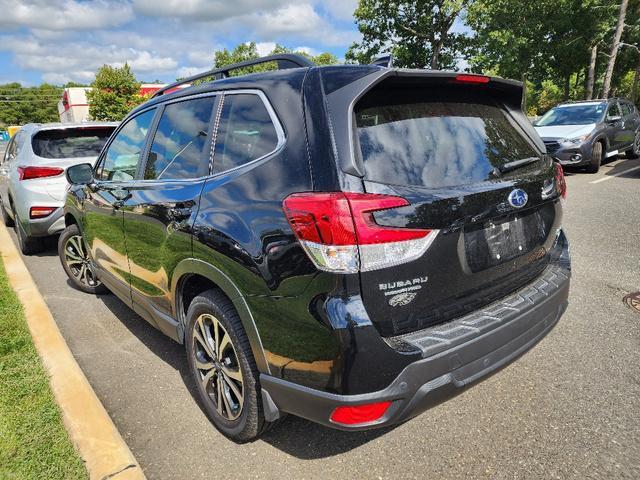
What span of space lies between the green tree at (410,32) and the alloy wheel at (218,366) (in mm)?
31219

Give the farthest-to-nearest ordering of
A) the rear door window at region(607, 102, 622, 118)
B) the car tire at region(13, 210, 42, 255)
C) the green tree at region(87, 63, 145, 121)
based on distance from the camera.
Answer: the green tree at region(87, 63, 145, 121), the rear door window at region(607, 102, 622, 118), the car tire at region(13, 210, 42, 255)

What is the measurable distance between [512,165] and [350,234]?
1150 millimetres

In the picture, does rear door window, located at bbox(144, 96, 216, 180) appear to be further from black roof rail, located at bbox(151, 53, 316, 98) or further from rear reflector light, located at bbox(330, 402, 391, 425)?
rear reflector light, located at bbox(330, 402, 391, 425)

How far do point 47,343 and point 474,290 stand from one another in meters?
3.23

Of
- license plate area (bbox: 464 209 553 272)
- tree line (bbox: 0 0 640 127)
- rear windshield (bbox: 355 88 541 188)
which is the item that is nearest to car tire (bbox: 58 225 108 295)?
rear windshield (bbox: 355 88 541 188)

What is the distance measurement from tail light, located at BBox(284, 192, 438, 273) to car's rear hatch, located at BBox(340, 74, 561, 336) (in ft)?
0.12

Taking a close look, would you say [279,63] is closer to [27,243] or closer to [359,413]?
[359,413]

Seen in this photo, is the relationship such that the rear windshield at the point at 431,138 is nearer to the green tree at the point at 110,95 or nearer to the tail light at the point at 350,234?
the tail light at the point at 350,234

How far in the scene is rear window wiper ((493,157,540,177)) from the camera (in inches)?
90.4

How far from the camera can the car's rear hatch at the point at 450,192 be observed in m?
1.87

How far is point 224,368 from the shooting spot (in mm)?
2475

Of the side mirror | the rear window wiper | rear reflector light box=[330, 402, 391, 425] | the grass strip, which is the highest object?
the rear window wiper

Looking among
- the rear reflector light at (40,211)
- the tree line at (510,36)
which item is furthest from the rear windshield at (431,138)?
the tree line at (510,36)

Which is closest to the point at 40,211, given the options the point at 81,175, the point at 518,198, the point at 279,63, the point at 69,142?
the point at 69,142
